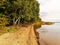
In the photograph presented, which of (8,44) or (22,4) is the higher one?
(22,4)

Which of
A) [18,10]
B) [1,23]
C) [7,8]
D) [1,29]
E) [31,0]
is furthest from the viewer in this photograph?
[31,0]

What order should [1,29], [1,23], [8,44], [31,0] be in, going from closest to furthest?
1. [8,44]
2. [1,23]
3. [1,29]
4. [31,0]

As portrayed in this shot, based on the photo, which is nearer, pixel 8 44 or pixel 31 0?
pixel 8 44

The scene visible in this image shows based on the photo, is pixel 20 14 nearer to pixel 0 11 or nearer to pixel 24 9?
pixel 24 9

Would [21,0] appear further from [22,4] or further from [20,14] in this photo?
[20,14]

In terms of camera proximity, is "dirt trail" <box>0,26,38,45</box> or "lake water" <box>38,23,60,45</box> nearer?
"dirt trail" <box>0,26,38,45</box>

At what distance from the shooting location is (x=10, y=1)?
38.8 m

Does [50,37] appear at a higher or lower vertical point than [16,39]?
lower

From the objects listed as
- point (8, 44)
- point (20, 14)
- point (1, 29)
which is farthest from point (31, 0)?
point (8, 44)

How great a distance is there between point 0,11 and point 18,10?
6256 mm

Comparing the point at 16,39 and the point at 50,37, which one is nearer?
the point at 16,39

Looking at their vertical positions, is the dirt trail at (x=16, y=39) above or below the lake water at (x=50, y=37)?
above

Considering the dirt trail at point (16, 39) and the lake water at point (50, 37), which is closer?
the dirt trail at point (16, 39)

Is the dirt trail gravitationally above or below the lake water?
above
